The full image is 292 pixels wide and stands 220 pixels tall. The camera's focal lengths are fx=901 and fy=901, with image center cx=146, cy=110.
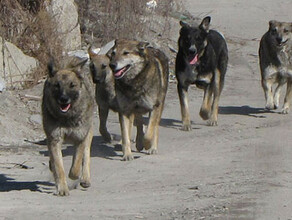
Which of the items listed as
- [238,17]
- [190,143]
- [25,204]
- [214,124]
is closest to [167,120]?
[214,124]

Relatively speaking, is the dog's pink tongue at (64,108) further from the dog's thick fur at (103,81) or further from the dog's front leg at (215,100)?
the dog's front leg at (215,100)

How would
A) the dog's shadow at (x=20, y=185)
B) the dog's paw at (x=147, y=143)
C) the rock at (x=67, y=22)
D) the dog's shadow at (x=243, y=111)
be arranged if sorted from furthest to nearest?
the rock at (x=67, y=22) < the dog's shadow at (x=243, y=111) < the dog's paw at (x=147, y=143) < the dog's shadow at (x=20, y=185)

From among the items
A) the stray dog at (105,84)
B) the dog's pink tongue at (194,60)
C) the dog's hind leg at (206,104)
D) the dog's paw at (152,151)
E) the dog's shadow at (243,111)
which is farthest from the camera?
the dog's shadow at (243,111)

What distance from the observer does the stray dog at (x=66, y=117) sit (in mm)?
9922

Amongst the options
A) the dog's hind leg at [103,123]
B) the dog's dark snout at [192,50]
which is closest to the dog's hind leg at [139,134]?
the dog's hind leg at [103,123]

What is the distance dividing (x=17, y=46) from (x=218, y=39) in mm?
4744

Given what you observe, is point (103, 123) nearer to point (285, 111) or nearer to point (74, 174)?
point (74, 174)

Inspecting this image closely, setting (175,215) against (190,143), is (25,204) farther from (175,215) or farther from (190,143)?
(190,143)

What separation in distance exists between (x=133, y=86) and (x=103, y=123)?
1.15 meters

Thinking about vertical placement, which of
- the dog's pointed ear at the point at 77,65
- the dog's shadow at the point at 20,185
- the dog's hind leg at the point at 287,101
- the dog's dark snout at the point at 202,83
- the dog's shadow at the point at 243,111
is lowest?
the dog's shadow at the point at 243,111

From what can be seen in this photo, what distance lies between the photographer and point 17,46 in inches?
704

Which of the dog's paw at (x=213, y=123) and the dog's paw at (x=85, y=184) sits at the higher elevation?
the dog's paw at (x=85, y=184)

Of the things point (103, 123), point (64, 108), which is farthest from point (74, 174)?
point (103, 123)

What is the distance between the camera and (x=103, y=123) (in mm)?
12953
